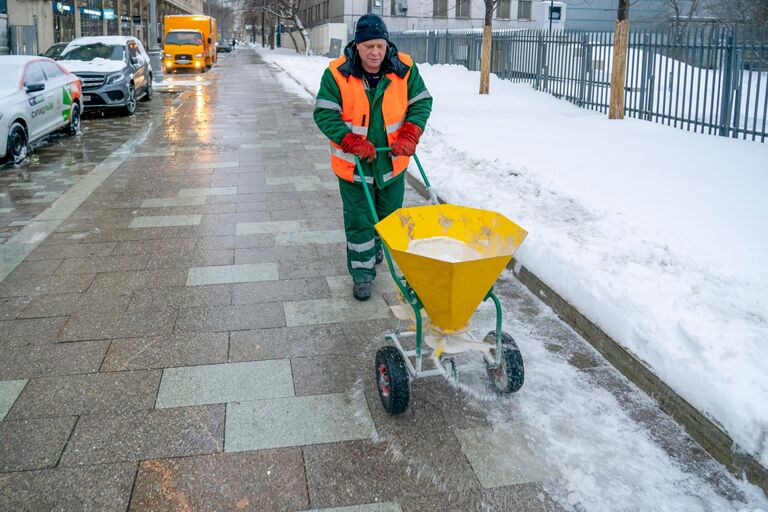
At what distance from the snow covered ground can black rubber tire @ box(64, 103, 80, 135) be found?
6.90 m

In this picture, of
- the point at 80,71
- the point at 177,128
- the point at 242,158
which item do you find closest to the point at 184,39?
the point at 80,71

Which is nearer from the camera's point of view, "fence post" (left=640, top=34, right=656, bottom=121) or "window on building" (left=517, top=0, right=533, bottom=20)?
"fence post" (left=640, top=34, right=656, bottom=121)


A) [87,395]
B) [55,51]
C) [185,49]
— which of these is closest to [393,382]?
[87,395]

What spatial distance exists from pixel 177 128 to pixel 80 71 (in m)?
3.47

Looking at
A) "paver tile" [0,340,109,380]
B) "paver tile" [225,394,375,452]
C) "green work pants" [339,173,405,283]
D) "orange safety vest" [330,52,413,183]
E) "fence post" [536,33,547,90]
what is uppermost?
"fence post" [536,33,547,90]

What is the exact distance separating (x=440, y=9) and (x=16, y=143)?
50.3 metres

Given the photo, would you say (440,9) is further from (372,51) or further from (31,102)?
(372,51)

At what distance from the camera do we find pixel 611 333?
4.27m

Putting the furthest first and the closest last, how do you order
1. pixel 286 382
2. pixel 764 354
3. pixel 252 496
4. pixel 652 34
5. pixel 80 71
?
pixel 80 71 < pixel 652 34 < pixel 286 382 < pixel 764 354 < pixel 252 496

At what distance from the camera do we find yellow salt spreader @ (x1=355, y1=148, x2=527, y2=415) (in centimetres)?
325

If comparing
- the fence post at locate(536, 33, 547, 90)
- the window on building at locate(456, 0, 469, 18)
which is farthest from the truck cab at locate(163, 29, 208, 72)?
the window on building at locate(456, 0, 469, 18)

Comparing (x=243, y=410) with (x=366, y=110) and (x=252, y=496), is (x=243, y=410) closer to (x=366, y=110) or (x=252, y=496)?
(x=252, y=496)

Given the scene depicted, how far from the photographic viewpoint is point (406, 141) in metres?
→ 4.34

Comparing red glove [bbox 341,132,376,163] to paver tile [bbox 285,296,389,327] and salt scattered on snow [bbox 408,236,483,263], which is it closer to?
salt scattered on snow [bbox 408,236,483,263]
